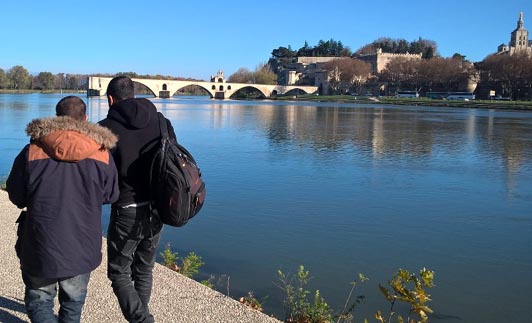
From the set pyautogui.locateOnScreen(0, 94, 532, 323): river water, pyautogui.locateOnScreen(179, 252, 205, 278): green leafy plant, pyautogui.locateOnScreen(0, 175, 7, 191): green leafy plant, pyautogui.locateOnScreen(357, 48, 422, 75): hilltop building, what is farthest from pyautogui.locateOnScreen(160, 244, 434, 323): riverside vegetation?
pyautogui.locateOnScreen(357, 48, 422, 75): hilltop building

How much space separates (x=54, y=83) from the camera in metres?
124

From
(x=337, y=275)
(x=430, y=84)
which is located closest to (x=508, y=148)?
(x=337, y=275)

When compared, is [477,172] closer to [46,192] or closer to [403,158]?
[403,158]

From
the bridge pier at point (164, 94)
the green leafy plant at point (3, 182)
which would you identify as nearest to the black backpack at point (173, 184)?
the green leafy plant at point (3, 182)

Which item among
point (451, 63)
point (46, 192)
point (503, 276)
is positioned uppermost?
point (451, 63)

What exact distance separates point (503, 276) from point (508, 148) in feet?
52.4

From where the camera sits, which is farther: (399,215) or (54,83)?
(54,83)

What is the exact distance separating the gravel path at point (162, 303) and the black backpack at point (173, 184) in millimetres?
1031

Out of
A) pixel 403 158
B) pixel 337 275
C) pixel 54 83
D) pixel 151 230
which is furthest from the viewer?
pixel 54 83

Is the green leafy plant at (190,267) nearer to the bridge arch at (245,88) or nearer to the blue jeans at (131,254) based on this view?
the blue jeans at (131,254)

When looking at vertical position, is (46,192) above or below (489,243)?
above

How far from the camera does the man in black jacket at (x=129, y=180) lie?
3318 millimetres

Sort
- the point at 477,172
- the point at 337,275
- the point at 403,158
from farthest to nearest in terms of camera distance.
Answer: the point at 403,158, the point at 477,172, the point at 337,275

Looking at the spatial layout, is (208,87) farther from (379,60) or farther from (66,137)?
(66,137)
